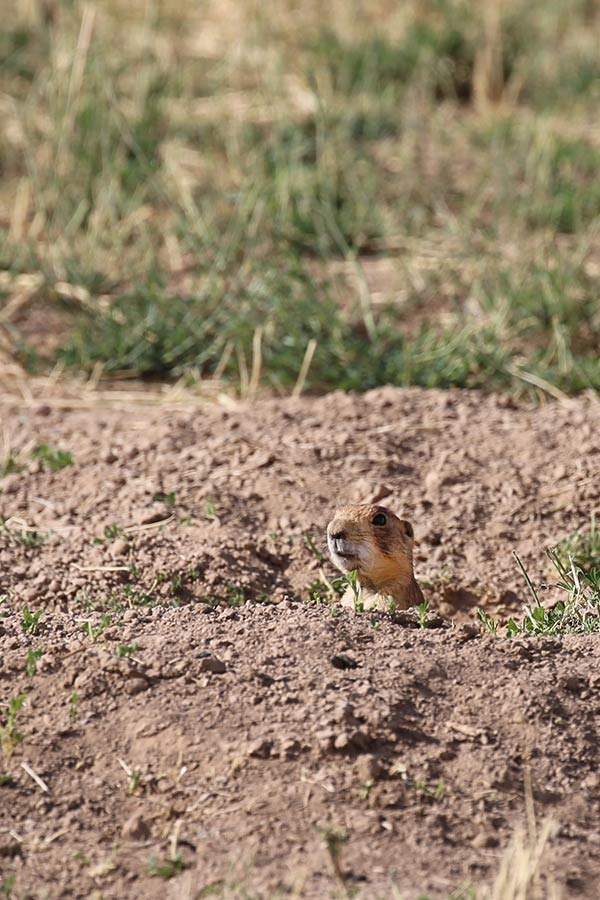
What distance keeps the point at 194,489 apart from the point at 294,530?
402 millimetres

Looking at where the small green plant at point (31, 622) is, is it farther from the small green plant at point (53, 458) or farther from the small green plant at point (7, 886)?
the small green plant at point (53, 458)

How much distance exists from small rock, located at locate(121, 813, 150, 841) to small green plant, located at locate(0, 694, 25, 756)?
353 millimetres

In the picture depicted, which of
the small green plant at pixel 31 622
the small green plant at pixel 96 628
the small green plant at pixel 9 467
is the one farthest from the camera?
the small green plant at pixel 9 467

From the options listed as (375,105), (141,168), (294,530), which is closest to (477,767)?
(294,530)

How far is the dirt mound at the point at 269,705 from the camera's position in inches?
116

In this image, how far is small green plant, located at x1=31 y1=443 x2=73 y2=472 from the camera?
5.07 m

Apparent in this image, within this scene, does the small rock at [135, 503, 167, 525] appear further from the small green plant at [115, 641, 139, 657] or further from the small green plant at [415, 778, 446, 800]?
the small green plant at [415, 778, 446, 800]

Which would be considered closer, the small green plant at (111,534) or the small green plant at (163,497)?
the small green plant at (111,534)

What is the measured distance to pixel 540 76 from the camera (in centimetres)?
881

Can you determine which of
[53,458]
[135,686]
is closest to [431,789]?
[135,686]

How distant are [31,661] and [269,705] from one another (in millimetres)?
590

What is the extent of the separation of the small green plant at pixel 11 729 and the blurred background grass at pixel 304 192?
273cm

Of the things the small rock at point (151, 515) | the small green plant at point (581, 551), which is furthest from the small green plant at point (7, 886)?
the small green plant at point (581, 551)

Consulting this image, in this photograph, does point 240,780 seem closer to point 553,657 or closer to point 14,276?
point 553,657
